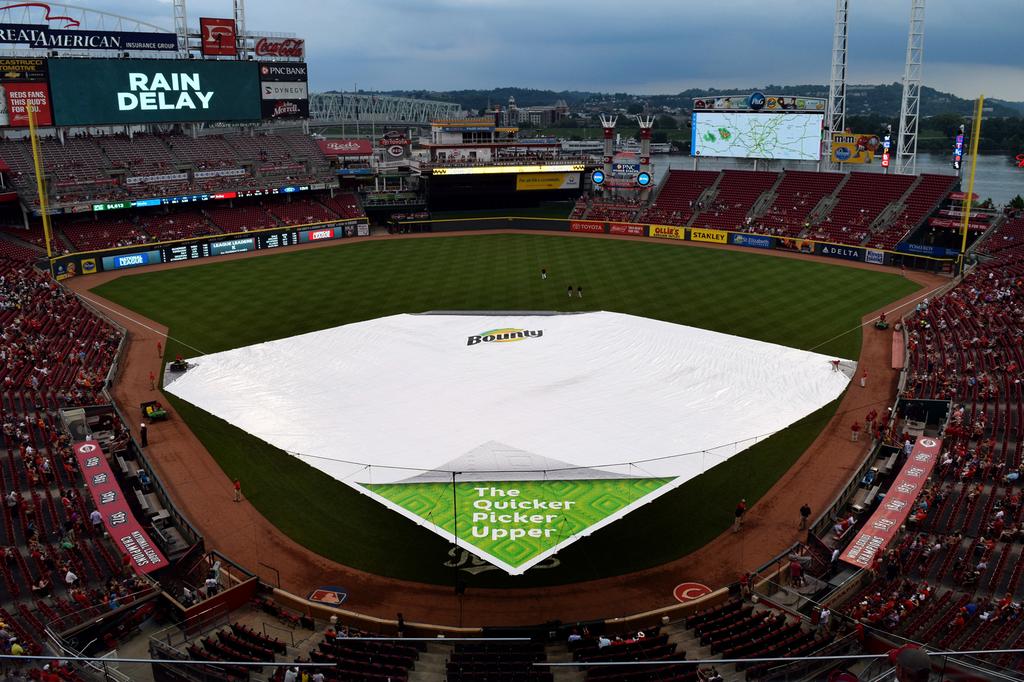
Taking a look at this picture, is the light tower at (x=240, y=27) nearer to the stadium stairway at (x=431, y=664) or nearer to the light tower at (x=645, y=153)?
the light tower at (x=645, y=153)

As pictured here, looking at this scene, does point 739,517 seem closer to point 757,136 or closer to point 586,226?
point 586,226

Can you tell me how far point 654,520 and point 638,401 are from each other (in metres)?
4.71

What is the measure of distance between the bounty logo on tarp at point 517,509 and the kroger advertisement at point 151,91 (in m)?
→ 64.4

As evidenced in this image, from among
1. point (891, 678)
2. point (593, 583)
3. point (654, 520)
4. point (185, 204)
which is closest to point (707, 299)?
point (654, 520)

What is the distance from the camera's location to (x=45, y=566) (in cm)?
2084

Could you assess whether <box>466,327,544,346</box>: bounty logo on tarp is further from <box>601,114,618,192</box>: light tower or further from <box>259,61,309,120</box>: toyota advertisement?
<box>259,61,309,120</box>: toyota advertisement

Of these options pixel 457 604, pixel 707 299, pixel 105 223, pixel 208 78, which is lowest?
pixel 457 604

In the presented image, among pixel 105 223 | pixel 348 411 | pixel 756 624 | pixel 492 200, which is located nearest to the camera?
pixel 756 624

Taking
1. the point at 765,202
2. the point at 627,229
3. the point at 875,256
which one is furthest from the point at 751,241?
the point at 627,229

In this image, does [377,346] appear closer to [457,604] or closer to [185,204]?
[457,604]

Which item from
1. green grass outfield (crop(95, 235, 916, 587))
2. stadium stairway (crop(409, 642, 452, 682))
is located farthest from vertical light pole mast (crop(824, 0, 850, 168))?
stadium stairway (crop(409, 642, 452, 682))

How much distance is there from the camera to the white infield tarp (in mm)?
19797

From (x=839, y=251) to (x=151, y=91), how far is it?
208 feet

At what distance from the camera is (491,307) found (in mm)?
48094
